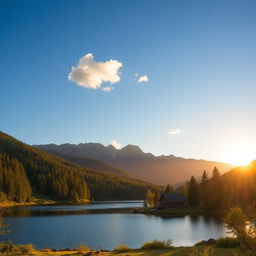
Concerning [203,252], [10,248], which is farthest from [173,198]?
[203,252]

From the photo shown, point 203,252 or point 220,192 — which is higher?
point 203,252

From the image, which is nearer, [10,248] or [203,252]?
[203,252]

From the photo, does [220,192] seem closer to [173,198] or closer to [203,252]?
[173,198]

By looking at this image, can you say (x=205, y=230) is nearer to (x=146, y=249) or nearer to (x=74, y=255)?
(x=146, y=249)

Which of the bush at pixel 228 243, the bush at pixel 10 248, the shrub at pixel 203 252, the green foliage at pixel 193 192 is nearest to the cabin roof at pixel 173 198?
the green foliage at pixel 193 192

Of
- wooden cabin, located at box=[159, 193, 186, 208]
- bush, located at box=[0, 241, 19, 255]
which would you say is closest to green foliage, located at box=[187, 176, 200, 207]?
wooden cabin, located at box=[159, 193, 186, 208]

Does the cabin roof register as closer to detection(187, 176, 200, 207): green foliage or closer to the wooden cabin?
the wooden cabin

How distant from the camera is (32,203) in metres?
173

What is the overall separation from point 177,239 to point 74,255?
2375 centimetres

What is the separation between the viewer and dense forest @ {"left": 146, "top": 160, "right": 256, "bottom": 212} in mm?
96000

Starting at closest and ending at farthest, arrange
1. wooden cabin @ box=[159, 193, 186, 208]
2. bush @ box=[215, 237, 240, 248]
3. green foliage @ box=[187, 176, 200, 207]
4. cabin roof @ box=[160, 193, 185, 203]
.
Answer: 1. bush @ box=[215, 237, 240, 248]
2. green foliage @ box=[187, 176, 200, 207]
3. wooden cabin @ box=[159, 193, 186, 208]
4. cabin roof @ box=[160, 193, 185, 203]

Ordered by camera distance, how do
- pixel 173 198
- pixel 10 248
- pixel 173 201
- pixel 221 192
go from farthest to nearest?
pixel 173 198 → pixel 173 201 → pixel 221 192 → pixel 10 248

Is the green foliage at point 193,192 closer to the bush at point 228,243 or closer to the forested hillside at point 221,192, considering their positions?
the forested hillside at point 221,192

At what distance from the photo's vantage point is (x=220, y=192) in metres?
95.9
